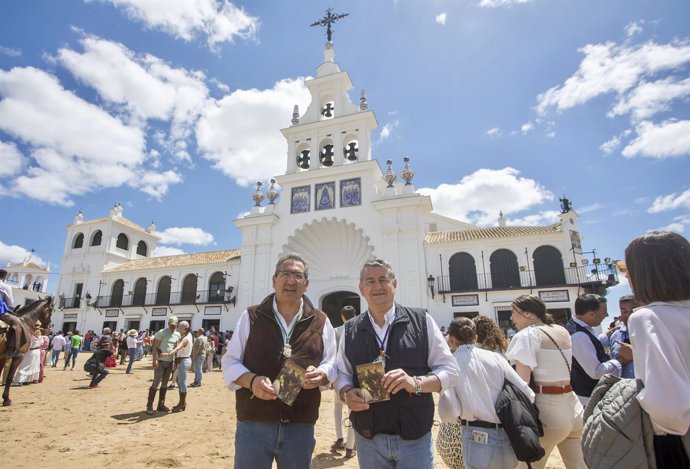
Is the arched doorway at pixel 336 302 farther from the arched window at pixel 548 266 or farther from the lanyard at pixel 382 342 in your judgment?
the lanyard at pixel 382 342

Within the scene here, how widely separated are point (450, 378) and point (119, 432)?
5.76 m

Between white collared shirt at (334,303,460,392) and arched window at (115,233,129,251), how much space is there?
33.6 m

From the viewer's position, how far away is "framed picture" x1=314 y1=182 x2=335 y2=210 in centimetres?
1966

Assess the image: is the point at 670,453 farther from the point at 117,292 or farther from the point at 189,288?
the point at 117,292

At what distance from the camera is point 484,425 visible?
2457 mm

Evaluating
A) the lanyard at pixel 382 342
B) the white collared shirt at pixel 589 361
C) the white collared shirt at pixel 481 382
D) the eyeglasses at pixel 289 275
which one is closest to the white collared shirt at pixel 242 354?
the eyeglasses at pixel 289 275

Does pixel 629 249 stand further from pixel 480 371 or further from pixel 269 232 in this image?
pixel 269 232

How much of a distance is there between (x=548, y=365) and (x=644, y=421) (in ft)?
5.31

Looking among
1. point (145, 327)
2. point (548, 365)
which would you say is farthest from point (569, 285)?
point (145, 327)

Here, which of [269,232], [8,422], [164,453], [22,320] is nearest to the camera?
[164,453]

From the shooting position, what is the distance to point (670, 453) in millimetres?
1338

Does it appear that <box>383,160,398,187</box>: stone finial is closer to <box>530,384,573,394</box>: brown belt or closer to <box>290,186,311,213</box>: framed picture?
<box>290,186,311,213</box>: framed picture

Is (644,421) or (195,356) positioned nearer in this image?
(644,421)

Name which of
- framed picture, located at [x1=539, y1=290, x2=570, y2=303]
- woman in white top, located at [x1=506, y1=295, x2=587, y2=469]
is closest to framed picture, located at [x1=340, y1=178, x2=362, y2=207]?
framed picture, located at [x1=539, y1=290, x2=570, y2=303]
